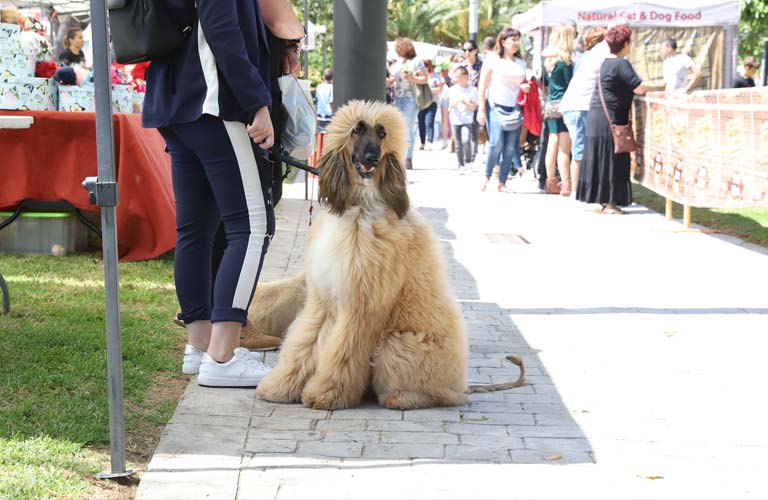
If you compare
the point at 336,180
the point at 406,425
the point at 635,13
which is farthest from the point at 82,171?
the point at 635,13

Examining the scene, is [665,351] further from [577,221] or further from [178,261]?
[577,221]

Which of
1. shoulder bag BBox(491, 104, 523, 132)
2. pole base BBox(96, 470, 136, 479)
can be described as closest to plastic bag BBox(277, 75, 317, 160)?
pole base BBox(96, 470, 136, 479)

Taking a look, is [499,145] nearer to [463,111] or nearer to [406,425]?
[463,111]

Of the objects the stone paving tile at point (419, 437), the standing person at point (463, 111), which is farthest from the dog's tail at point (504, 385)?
the standing person at point (463, 111)

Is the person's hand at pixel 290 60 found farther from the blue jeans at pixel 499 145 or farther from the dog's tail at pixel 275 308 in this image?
the blue jeans at pixel 499 145

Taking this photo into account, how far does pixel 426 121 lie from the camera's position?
81.0 feet

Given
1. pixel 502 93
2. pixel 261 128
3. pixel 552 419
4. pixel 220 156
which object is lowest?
pixel 552 419

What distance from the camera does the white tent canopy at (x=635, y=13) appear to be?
18.1m

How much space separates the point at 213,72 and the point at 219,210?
74cm

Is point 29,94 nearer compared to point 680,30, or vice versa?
point 29,94

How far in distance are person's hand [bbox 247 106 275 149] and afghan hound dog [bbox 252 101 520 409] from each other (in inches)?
11.2

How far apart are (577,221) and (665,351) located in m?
5.98

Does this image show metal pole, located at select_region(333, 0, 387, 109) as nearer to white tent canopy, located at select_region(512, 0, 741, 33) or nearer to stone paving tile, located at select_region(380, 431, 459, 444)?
stone paving tile, located at select_region(380, 431, 459, 444)

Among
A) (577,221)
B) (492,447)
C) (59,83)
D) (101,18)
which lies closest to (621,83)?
(577,221)
